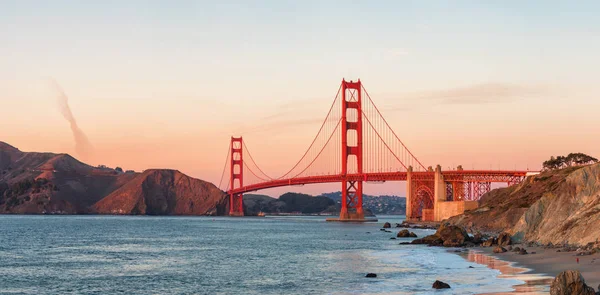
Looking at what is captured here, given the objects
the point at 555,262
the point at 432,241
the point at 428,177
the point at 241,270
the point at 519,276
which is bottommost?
the point at 241,270

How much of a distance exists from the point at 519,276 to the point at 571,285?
989 cm

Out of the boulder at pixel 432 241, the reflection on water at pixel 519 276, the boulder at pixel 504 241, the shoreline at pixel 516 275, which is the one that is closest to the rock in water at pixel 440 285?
the shoreline at pixel 516 275

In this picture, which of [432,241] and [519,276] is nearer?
[519,276]

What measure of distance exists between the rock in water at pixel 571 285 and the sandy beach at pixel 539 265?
3776 millimetres

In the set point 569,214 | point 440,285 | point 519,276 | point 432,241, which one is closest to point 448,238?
point 432,241

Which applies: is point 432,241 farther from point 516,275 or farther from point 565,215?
point 516,275

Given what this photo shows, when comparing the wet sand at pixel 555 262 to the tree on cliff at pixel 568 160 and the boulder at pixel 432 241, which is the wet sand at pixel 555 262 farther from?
the tree on cliff at pixel 568 160

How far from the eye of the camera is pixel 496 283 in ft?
97.1

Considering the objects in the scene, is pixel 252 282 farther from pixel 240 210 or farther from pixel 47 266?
pixel 240 210

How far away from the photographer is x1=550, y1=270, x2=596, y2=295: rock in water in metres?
21.7

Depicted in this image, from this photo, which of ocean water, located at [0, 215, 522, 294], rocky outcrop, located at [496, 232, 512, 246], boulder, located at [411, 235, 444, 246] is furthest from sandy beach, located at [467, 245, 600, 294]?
boulder, located at [411, 235, 444, 246]

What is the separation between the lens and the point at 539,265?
35.4 metres

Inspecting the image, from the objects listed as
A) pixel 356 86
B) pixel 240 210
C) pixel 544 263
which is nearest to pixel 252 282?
pixel 544 263

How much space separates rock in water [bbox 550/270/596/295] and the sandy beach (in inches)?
149
